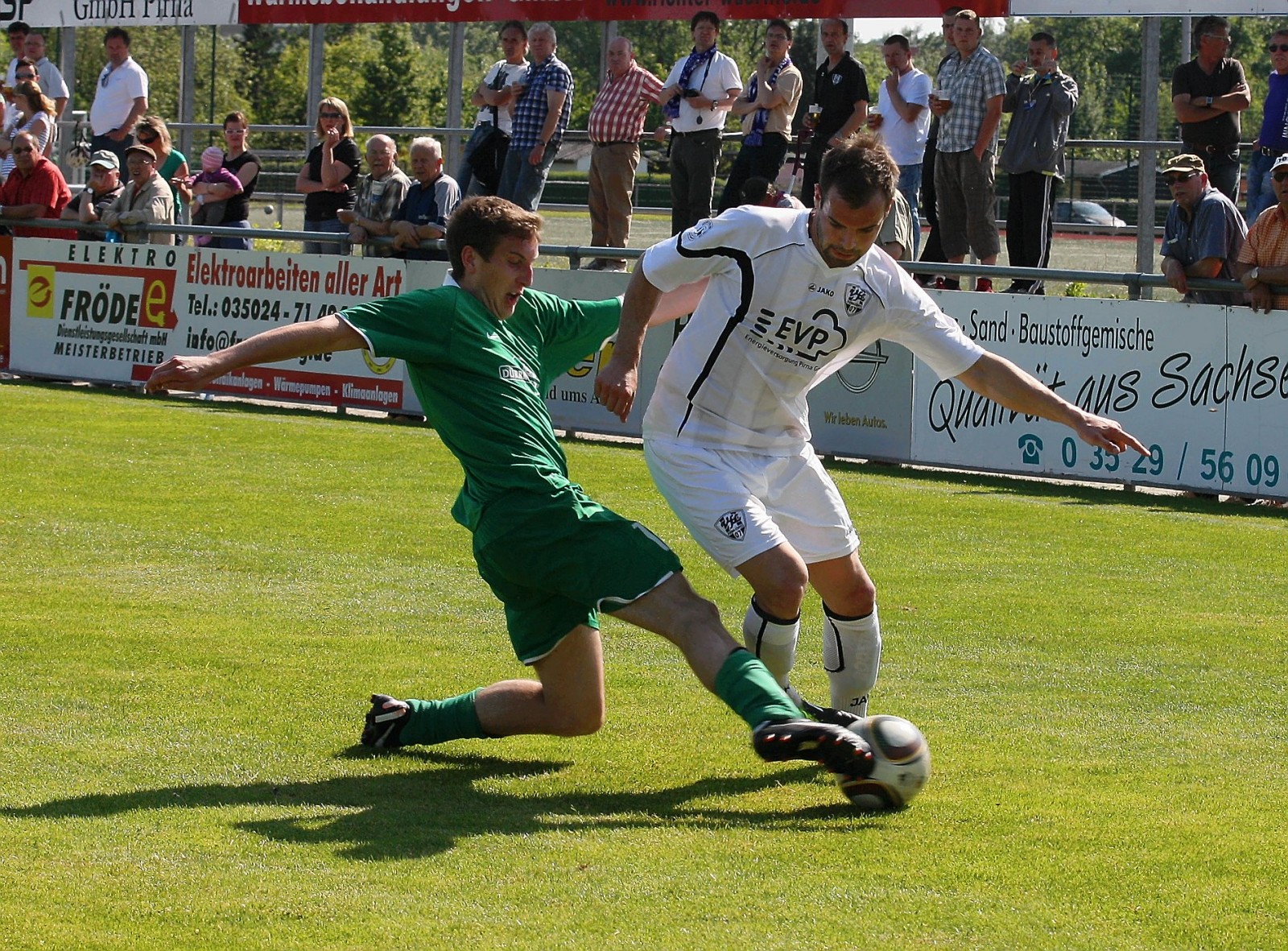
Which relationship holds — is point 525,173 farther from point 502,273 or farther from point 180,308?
point 502,273

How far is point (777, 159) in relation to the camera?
Result: 1614cm

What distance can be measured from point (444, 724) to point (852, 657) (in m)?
1.42

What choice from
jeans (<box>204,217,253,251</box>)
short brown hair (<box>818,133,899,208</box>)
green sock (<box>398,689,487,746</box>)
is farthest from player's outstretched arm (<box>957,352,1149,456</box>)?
jeans (<box>204,217,253,251</box>)

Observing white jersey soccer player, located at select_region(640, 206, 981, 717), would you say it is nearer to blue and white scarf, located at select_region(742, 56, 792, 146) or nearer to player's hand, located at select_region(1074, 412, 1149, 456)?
player's hand, located at select_region(1074, 412, 1149, 456)

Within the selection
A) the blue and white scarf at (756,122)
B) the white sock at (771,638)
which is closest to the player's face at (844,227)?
the white sock at (771,638)

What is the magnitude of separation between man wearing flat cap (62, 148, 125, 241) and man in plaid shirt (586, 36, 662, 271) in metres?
5.32

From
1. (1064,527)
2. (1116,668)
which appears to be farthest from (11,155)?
(1116,668)

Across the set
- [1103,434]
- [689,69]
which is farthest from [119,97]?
[1103,434]

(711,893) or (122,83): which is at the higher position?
(122,83)

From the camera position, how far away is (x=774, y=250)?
5.71m

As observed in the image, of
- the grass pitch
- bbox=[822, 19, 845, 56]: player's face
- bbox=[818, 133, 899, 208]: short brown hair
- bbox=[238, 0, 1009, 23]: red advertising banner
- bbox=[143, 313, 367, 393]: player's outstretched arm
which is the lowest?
the grass pitch

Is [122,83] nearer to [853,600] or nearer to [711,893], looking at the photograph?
[853,600]

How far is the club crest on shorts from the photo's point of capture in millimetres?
5535

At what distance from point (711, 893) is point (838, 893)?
322mm
